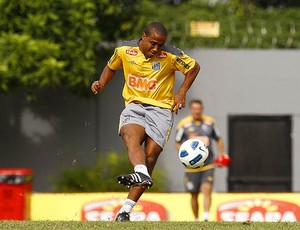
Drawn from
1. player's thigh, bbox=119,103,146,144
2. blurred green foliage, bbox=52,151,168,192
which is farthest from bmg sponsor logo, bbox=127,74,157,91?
blurred green foliage, bbox=52,151,168,192

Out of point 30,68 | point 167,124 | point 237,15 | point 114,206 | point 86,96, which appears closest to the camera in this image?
point 167,124

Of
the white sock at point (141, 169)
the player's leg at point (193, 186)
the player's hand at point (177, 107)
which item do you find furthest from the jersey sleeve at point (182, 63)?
the player's leg at point (193, 186)

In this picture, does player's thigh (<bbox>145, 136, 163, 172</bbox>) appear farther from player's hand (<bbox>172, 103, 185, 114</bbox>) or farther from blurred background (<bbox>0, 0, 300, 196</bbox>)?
blurred background (<bbox>0, 0, 300, 196</bbox>)

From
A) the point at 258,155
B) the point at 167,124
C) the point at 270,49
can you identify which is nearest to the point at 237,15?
the point at 270,49

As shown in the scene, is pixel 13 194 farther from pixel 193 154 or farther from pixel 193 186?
pixel 193 154

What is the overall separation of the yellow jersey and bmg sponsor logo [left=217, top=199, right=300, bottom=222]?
6019 mm

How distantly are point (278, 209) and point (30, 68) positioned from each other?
5567 mm

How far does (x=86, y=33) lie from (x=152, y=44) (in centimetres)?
957

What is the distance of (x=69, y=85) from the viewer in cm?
2100

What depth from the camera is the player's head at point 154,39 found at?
11.2 metres

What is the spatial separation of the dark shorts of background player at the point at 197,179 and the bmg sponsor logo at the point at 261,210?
0.55 m

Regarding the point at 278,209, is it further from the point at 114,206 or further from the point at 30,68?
the point at 30,68

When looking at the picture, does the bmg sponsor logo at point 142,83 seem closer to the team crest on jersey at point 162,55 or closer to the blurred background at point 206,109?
the team crest on jersey at point 162,55

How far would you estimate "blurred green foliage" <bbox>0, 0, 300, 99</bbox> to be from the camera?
2020 centimetres
